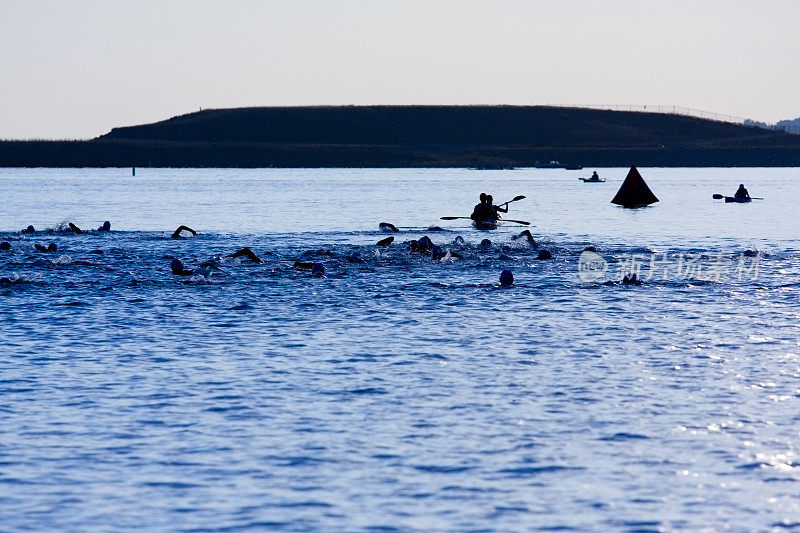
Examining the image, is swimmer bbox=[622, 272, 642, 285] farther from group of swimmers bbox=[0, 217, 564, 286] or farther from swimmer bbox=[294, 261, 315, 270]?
swimmer bbox=[294, 261, 315, 270]

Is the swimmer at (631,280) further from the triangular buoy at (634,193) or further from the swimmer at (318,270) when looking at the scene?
the triangular buoy at (634,193)

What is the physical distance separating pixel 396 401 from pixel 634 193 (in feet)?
242

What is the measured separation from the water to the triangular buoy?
1977 inches

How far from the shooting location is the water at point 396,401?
11523 mm

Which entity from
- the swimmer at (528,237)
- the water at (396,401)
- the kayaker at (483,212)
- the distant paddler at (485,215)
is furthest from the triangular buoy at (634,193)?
the water at (396,401)

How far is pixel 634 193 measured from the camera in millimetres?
87438

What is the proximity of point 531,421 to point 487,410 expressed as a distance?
844 millimetres

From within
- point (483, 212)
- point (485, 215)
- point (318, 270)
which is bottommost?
point (318, 270)

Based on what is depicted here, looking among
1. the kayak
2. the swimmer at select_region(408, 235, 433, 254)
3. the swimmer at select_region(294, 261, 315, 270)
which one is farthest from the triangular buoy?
the swimmer at select_region(294, 261, 315, 270)

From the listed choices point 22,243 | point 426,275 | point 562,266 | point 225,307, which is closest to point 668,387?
point 225,307

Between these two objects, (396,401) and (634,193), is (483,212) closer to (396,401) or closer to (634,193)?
(634,193)

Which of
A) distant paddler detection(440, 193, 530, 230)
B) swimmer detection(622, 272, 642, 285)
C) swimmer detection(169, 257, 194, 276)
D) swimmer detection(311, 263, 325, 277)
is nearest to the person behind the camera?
swimmer detection(622, 272, 642, 285)

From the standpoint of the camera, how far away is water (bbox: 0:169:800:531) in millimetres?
11523

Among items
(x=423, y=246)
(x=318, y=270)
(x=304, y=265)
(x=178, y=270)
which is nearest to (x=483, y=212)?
(x=423, y=246)
